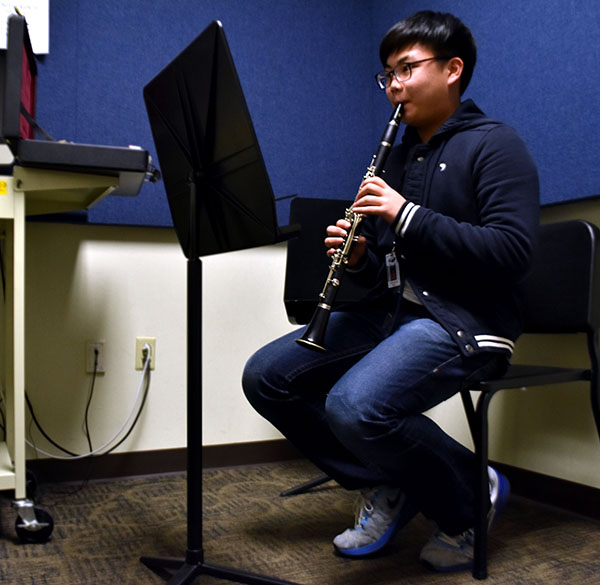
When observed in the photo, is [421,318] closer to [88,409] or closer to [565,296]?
[565,296]

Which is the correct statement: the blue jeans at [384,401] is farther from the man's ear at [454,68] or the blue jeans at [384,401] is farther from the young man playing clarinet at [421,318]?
the man's ear at [454,68]

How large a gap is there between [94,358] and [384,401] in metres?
1.16

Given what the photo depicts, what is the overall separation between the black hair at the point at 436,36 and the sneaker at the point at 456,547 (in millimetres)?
934

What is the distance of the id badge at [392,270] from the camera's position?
54.2 inches

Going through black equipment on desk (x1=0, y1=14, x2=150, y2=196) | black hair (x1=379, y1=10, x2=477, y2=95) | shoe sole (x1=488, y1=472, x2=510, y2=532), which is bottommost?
shoe sole (x1=488, y1=472, x2=510, y2=532)

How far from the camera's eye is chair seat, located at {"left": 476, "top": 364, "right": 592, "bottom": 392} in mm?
1322

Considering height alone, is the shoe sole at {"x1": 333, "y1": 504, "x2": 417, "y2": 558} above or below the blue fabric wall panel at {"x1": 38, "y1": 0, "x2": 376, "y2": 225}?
below

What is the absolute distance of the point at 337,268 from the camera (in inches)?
53.1

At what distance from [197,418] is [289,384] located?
28 cm

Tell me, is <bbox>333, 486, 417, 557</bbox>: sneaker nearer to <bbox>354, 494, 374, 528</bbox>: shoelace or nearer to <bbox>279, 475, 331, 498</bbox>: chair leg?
<bbox>354, 494, 374, 528</bbox>: shoelace

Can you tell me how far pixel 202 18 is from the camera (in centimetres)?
219

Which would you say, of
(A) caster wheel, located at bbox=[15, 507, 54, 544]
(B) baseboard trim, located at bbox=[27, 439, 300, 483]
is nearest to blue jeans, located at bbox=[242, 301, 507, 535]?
(A) caster wheel, located at bbox=[15, 507, 54, 544]

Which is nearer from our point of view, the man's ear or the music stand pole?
the music stand pole

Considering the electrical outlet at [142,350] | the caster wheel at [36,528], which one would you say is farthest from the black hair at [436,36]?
the caster wheel at [36,528]
